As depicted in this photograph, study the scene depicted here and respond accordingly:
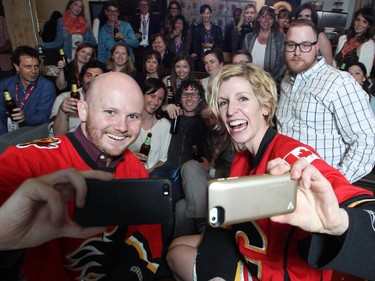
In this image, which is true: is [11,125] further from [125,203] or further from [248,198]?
[248,198]

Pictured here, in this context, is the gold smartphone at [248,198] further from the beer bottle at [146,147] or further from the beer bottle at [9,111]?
the beer bottle at [9,111]

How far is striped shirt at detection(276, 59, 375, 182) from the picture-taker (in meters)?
1.74

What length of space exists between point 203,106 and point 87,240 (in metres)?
1.99

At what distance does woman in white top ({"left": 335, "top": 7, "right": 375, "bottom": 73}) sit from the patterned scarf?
3.38m

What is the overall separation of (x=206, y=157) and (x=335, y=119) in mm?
1270

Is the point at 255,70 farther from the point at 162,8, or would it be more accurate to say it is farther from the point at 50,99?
the point at 162,8

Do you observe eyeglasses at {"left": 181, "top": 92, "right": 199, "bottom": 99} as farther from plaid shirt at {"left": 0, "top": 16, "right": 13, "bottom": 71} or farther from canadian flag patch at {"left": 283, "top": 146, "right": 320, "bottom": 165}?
plaid shirt at {"left": 0, "top": 16, "right": 13, "bottom": 71}

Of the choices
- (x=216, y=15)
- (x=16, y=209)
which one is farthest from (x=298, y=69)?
(x=216, y=15)

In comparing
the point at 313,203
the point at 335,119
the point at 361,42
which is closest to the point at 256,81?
the point at 335,119

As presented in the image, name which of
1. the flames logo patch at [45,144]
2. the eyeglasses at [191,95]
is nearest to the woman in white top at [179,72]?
the eyeglasses at [191,95]

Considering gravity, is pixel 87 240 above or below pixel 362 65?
below

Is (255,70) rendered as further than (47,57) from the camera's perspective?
No

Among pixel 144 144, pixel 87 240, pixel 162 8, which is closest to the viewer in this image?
pixel 87 240

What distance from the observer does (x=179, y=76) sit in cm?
348
